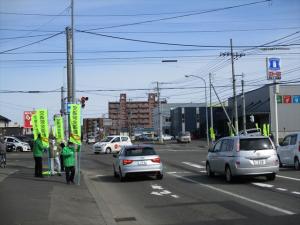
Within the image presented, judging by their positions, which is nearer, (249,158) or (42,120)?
(249,158)

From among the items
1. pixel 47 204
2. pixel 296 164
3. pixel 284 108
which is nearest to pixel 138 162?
pixel 296 164

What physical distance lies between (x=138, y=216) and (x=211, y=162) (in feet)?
31.1

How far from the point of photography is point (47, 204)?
1319 cm

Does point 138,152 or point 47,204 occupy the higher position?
point 138,152

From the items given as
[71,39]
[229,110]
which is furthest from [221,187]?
[229,110]

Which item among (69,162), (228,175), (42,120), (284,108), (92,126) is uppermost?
(284,108)

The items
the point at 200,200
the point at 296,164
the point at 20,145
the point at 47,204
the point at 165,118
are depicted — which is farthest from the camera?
the point at 165,118

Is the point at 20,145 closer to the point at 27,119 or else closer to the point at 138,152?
the point at 27,119

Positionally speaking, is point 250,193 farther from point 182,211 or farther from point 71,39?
point 71,39

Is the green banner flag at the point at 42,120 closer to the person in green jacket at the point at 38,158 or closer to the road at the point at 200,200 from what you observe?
the person in green jacket at the point at 38,158

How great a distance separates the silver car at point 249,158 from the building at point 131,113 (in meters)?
139

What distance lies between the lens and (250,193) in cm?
1545

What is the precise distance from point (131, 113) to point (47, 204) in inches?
5742

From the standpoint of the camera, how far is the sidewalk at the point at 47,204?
1100 centimetres
